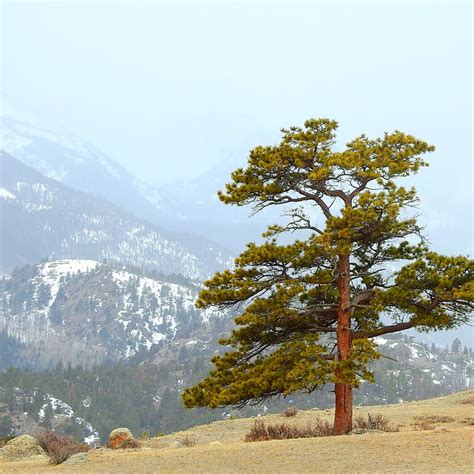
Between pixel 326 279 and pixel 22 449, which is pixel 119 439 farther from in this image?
pixel 326 279

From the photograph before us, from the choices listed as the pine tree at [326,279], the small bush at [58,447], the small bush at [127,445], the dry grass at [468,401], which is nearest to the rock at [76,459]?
the small bush at [58,447]

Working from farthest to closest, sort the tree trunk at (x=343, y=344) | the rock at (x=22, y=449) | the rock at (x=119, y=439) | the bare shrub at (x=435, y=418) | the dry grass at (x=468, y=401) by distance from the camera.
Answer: the dry grass at (x=468, y=401) → the bare shrub at (x=435, y=418) → the rock at (x=119, y=439) → the rock at (x=22, y=449) → the tree trunk at (x=343, y=344)

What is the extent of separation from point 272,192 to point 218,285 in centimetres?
427

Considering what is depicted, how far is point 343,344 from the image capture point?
Answer: 23859 mm

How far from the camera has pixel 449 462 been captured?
16109mm

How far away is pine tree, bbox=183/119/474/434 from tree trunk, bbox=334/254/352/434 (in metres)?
0.04

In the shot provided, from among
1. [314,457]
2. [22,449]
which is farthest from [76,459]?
[314,457]

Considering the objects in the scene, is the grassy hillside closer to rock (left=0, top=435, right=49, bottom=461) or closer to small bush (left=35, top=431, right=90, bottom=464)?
small bush (left=35, top=431, right=90, bottom=464)

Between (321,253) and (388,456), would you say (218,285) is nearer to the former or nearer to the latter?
(321,253)

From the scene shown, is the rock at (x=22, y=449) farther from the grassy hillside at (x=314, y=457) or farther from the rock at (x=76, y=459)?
the rock at (x=76, y=459)

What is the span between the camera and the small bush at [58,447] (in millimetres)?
20625

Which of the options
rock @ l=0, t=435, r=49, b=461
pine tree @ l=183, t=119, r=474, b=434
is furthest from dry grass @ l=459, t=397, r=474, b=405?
rock @ l=0, t=435, r=49, b=461

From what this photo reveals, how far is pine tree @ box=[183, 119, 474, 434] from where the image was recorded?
2248 cm

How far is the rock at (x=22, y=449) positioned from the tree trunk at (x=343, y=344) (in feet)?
37.2
